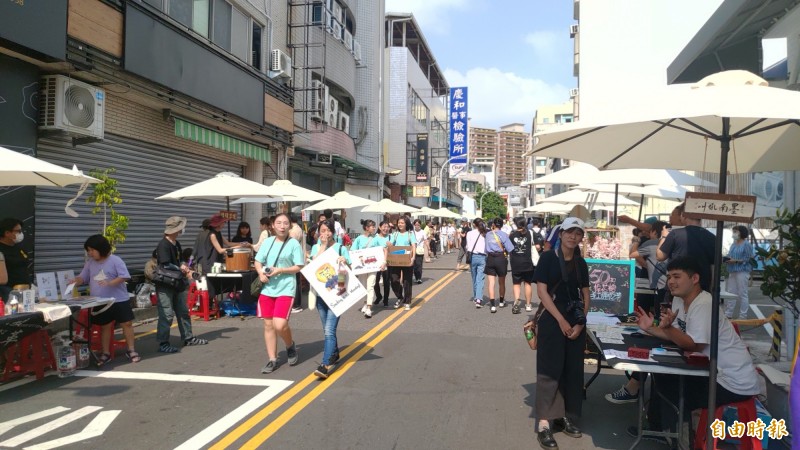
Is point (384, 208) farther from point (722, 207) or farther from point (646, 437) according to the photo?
point (722, 207)

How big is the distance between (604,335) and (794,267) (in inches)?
68.4

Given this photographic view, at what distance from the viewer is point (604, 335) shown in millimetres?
4781

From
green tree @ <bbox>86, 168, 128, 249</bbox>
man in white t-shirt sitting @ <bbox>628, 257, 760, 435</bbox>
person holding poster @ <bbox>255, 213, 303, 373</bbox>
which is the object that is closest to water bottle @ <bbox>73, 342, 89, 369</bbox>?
person holding poster @ <bbox>255, 213, 303, 373</bbox>

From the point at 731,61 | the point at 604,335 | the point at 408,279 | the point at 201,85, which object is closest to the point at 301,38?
the point at 201,85

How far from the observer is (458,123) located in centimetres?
4659

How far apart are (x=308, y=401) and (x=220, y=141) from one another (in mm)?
10587

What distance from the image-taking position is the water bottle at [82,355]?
21.5 feet

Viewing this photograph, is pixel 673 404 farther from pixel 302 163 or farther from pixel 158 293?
pixel 302 163

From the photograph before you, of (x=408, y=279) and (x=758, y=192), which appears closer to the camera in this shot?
(x=408, y=279)

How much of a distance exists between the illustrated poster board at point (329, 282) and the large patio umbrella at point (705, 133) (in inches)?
111

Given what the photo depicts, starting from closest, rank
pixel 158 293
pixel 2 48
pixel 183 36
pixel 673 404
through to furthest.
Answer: pixel 673 404, pixel 158 293, pixel 2 48, pixel 183 36

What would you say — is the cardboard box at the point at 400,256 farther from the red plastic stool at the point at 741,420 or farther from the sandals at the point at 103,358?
the red plastic stool at the point at 741,420

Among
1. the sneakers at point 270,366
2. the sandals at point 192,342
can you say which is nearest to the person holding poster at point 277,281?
the sneakers at point 270,366

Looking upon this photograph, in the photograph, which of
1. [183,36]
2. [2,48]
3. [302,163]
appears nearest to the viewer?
[2,48]
